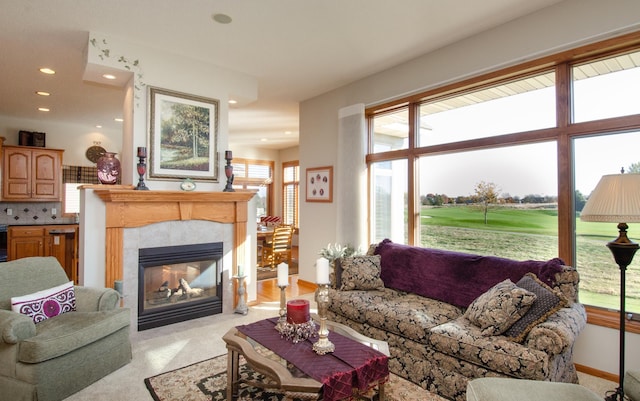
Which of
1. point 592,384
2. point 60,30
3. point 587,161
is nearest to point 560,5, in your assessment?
point 587,161

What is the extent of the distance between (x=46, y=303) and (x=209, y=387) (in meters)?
1.48

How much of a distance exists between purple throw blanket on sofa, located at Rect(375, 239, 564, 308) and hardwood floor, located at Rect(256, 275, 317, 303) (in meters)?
1.90

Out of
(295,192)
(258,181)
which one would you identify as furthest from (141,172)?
(295,192)

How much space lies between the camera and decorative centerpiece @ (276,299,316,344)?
2.27 metres

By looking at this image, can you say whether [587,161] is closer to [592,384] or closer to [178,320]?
[592,384]

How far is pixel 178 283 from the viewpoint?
159 inches

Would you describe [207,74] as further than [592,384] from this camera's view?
Yes

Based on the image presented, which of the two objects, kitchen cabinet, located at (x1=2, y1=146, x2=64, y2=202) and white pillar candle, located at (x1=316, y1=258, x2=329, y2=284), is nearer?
white pillar candle, located at (x1=316, y1=258, x2=329, y2=284)

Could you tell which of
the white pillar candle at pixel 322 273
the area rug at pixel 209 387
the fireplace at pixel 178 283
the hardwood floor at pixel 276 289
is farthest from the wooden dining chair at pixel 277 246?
the white pillar candle at pixel 322 273

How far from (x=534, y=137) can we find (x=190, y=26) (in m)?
3.44

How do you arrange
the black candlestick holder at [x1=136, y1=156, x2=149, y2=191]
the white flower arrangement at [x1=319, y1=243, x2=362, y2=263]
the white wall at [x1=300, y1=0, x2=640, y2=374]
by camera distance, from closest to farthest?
the white wall at [x1=300, y1=0, x2=640, y2=374]
the black candlestick holder at [x1=136, y1=156, x2=149, y2=191]
the white flower arrangement at [x1=319, y1=243, x2=362, y2=263]

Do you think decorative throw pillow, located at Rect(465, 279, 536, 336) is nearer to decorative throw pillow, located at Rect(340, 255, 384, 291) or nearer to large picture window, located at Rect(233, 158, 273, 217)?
decorative throw pillow, located at Rect(340, 255, 384, 291)

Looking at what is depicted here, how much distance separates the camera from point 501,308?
2.37 meters

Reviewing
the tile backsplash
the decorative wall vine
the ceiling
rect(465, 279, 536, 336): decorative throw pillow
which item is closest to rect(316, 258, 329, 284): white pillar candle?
rect(465, 279, 536, 336): decorative throw pillow
